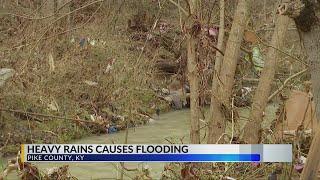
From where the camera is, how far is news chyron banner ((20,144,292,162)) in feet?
13.7

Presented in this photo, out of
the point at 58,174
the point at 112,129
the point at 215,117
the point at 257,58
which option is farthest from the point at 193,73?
the point at 112,129

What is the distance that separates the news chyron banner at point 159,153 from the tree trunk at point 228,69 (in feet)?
2.33

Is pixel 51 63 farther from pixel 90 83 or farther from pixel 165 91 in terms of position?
pixel 165 91

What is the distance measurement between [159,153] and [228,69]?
1350mm

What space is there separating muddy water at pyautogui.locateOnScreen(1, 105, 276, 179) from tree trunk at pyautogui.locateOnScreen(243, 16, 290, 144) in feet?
0.52

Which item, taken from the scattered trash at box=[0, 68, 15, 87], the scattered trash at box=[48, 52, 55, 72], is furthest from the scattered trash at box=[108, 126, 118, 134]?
the scattered trash at box=[0, 68, 15, 87]

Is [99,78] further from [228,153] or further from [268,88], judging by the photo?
[228,153]

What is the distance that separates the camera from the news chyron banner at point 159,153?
Result: 416 cm

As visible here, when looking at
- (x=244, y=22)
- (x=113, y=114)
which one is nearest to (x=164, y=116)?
(x=113, y=114)

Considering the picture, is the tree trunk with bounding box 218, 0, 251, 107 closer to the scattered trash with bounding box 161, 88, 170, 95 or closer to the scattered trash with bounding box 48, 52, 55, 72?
the scattered trash with bounding box 48, 52, 55, 72

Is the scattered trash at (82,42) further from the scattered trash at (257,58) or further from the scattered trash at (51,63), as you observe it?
the scattered trash at (257,58)

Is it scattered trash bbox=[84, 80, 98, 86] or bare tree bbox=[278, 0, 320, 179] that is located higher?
bare tree bbox=[278, 0, 320, 179]

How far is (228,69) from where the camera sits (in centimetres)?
513

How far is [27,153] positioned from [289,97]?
2894mm
